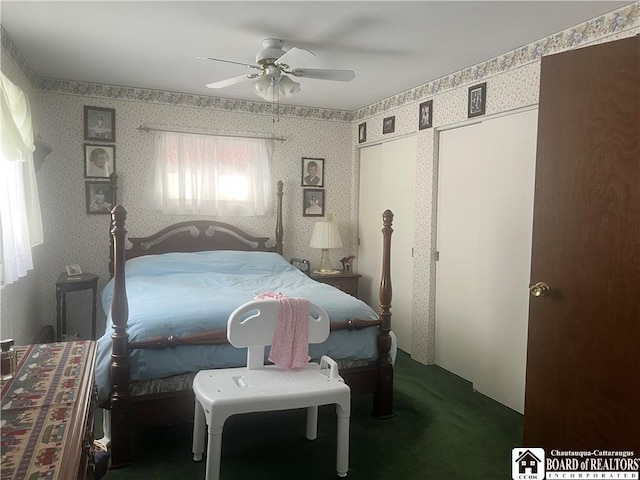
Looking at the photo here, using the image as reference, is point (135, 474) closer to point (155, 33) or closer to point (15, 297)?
point (15, 297)

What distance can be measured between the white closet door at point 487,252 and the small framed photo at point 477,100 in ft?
0.35

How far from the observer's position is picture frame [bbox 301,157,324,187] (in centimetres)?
499

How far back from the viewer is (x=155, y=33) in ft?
9.33

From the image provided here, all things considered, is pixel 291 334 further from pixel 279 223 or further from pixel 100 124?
pixel 100 124

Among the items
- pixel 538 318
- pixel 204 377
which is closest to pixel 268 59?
pixel 204 377

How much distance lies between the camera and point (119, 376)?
7.70ft

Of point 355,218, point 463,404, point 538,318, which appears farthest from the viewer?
point 355,218

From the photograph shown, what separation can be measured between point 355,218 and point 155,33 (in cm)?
293

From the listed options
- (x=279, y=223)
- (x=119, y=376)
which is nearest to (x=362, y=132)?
(x=279, y=223)

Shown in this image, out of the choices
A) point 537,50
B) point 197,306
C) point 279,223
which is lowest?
point 197,306

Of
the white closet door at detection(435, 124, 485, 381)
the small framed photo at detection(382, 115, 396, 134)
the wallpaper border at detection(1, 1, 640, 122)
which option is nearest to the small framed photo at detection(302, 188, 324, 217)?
the wallpaper border at detection(1, 1, 640, 122)

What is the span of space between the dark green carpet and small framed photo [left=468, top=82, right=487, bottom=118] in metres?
2.07

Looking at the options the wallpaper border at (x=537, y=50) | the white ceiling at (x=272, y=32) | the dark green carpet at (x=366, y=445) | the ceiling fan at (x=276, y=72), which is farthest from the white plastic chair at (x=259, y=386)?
the wallpaper border at (x=537, y=50)

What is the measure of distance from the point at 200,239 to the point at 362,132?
2.02 m
